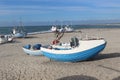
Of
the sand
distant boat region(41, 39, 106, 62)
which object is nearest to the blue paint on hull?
distant boat region(41, 39, 106, 62)

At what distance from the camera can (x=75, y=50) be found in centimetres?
2142

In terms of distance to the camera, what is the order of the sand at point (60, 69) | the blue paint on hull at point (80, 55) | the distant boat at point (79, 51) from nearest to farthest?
the sand at point (60, 69)
the distant boat at point (79, 51)
the blue paint on hull at point (80, 55)

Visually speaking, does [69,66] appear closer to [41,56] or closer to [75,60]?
[75,60]

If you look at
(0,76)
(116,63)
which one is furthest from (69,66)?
(0,76)

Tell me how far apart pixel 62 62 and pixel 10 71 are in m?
4.35

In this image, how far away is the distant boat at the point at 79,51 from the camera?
21.1m

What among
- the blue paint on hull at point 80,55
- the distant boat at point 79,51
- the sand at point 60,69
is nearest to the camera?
the sand at point 60,69

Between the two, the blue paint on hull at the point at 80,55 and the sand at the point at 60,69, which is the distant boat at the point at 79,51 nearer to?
the blue paint on hull at the point at 80,55

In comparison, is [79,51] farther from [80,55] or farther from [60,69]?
[60,69]

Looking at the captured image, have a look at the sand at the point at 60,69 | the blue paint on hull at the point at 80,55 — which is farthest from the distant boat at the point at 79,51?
the sand at the point at 60,69

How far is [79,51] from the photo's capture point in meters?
21.3

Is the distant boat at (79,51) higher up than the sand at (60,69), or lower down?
higher up

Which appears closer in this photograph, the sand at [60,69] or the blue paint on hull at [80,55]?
the sand at [60,69]

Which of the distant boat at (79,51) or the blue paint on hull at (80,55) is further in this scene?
the blue paint on hull at (80,55)
